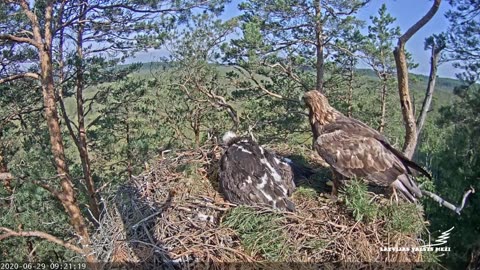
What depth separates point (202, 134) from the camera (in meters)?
A: 11.1

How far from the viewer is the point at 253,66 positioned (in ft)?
31.4

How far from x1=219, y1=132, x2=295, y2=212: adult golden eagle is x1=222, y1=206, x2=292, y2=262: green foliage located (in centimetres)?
18

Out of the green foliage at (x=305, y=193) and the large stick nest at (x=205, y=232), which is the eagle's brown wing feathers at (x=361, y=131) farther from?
the large stick nest at (x=205, y=232)

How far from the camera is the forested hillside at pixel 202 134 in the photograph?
12.2 feet

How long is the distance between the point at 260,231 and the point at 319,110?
1449mm

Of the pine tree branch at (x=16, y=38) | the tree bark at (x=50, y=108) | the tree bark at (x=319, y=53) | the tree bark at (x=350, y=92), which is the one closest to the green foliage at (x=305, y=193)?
the tree bark at (x=50, y=108)

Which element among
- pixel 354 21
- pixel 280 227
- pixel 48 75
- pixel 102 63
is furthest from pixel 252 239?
pixel 354 21

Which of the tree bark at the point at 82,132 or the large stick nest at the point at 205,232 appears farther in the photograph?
the tree bark at the point at 82,132

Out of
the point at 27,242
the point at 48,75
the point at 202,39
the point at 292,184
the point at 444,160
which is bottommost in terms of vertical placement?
the point at 27,242

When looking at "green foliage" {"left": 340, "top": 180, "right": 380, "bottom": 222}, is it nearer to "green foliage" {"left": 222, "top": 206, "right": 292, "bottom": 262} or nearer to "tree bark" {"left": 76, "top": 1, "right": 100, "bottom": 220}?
"green foliage" {"left": 222, "top": 206, "right": 292, "bottom": 262}

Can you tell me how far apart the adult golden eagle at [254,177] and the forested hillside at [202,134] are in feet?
0.46

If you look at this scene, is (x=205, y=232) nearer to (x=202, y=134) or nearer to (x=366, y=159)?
(x=366, y=159)

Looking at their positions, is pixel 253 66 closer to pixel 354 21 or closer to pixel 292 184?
pixel 354 21

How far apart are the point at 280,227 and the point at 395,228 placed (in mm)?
939
